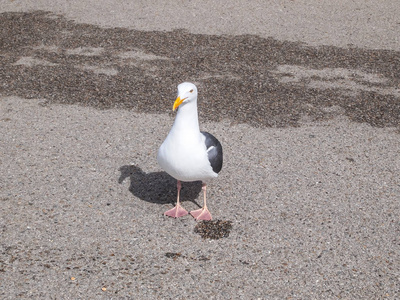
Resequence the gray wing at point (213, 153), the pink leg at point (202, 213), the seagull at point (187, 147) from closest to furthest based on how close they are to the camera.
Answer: the seagull at point (187, 147) → the gray wing at point (213, 153) → the pink leg at point (202, 213)

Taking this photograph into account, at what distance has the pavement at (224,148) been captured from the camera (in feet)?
14.3

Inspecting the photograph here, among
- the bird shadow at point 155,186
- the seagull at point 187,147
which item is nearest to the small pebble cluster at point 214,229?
the bird shadow at point 155,186

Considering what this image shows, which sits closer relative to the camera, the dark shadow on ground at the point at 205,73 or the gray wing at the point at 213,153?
the gray wing at the point at 213,153

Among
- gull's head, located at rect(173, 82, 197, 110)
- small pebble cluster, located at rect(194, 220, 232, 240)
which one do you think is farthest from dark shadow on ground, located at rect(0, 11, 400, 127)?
gull's head, located at rect(173, 82, 197, 110)

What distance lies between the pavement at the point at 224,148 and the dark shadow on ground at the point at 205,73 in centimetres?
4

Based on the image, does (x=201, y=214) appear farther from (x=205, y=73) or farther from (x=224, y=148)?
(x=205, y=73)

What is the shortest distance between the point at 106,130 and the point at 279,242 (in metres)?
3.06

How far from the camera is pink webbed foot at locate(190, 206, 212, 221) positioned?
502 centimetres

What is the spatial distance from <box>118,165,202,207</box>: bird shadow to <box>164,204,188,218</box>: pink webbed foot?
0.25 m

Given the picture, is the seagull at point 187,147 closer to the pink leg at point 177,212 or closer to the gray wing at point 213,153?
the gray wing at point 213,153

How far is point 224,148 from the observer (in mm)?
6391

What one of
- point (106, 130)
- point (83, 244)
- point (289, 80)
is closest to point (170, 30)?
point (289, 80)

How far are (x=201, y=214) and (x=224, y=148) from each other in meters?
1.54

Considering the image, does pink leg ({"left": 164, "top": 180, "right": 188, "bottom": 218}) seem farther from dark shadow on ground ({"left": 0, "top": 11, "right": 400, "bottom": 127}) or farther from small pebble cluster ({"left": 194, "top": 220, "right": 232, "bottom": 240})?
dark shadow on ground ({"left": 0, "top": 11, "right": 400, "bottom": 127})
